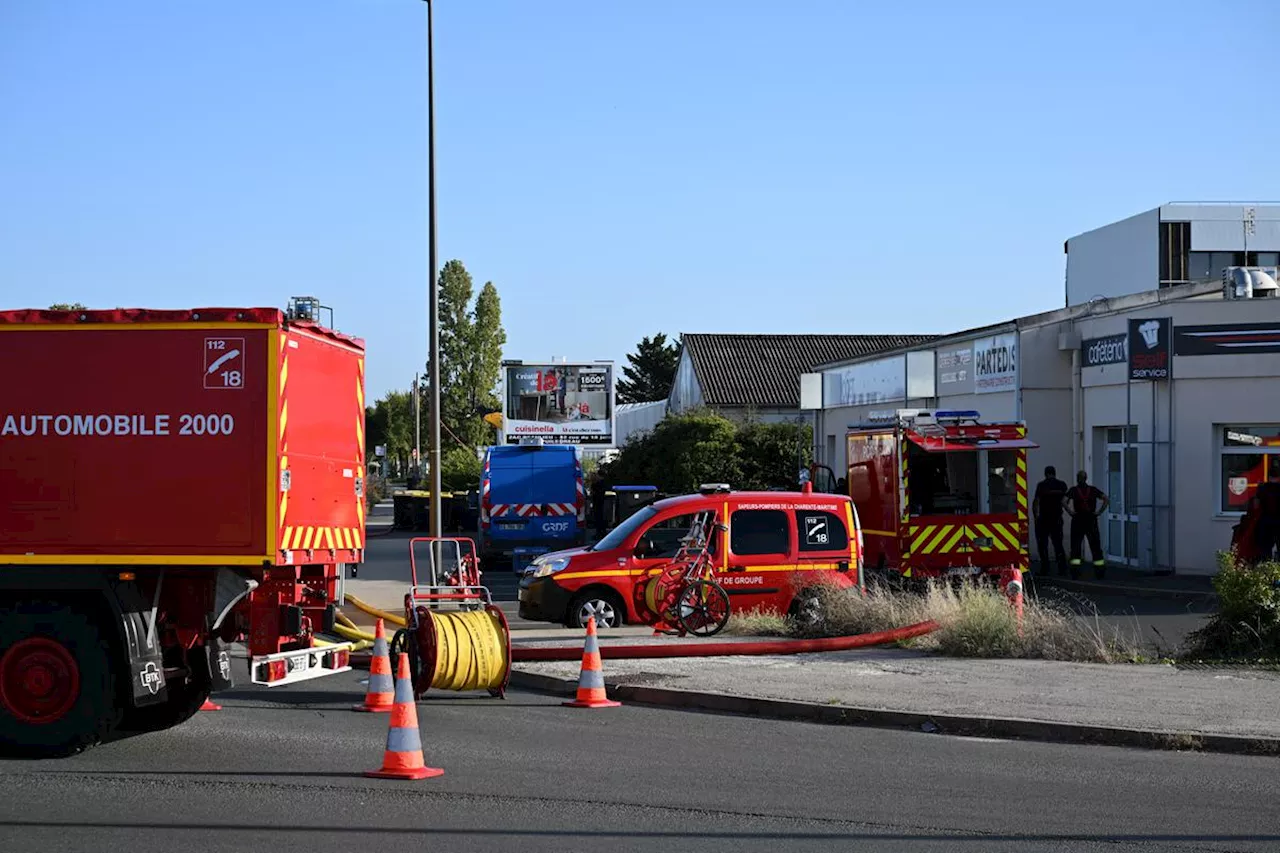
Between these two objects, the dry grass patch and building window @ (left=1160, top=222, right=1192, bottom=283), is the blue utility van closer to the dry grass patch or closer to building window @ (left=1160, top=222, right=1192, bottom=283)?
the dry grass patch

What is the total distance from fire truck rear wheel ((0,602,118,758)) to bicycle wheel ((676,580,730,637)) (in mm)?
8049

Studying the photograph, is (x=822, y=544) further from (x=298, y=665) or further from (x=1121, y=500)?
(x=1121, y=500)

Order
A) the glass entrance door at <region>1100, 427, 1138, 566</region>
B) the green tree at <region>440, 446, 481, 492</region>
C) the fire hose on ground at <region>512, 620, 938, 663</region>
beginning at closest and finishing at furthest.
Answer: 1. the fire hose on ground at <region>512, 620, 938, 663</region>
2. the glass entrance door at <region>1100, 427, 1138, 566</region>
3. the green tree at <region>440, 446, 481, 492</region>

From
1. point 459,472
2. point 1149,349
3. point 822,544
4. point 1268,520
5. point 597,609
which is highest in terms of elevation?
point 1149,349

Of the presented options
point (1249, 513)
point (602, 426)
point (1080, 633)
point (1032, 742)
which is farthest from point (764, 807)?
point (602, 426)

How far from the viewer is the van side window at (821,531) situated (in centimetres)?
1852

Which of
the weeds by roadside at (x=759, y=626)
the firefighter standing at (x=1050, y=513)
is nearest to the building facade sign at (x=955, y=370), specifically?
the firefighter standing at (x=1050, y=513)

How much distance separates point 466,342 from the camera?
78.1 m

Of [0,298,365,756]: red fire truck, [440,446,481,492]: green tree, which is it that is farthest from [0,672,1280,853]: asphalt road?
[440,446,481,492]: green tree

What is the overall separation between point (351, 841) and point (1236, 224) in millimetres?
56726

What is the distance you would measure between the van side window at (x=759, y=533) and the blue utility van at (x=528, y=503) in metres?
12.6

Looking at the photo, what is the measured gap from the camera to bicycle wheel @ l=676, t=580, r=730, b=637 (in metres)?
17.1

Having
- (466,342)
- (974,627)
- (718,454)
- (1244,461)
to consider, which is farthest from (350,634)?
(466,342)

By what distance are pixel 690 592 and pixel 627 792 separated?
8.13 metres
